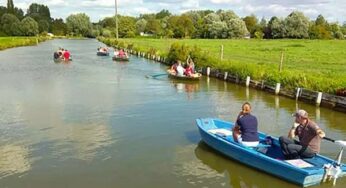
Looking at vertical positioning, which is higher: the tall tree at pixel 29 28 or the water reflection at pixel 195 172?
the tall tree at pixel 29 28

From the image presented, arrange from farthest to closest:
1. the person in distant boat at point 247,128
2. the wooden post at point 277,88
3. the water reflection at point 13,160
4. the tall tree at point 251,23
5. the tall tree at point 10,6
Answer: the tall tree at point 10,6
the tall tree at point 251,23
the wooden post at point 277,88
the person in distant boat at point 247,128
the water reflection at point 13,160

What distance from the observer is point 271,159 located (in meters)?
11.4

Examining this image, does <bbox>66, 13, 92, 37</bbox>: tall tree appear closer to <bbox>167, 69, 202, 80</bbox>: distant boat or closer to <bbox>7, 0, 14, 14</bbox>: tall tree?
<bbox>7, 0, 14, 14</bbox>: tall tree

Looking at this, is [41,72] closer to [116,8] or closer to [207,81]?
[207,81]

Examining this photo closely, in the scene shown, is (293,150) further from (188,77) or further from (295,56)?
(295,56)

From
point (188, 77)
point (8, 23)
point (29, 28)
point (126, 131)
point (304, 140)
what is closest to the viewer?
point (304, 140)

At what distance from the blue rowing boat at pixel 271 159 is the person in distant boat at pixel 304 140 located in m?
0.26

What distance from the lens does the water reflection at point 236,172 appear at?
37.4ft

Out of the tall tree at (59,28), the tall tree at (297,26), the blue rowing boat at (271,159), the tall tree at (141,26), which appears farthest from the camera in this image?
the tall tree at (59,28)

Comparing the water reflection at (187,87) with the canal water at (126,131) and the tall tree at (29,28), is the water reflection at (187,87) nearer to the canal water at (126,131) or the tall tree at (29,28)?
the canal water at (126,131)

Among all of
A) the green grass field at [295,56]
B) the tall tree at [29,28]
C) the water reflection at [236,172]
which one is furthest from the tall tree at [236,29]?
the water reflection at [236,172]

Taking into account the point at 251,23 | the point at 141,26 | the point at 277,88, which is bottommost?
the point at 277,88

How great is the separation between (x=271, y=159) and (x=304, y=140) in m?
1.02

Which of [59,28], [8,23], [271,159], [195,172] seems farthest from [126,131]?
[59,28]
